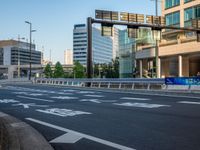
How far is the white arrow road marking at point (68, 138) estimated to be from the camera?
7.46m

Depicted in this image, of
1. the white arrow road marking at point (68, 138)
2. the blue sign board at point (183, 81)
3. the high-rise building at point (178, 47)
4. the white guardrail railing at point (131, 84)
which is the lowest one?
the white arrow road marking at point (68, 138)

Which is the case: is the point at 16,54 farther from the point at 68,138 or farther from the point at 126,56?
the point at 68,138

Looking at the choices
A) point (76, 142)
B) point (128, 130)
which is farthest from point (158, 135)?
point (76, 142)

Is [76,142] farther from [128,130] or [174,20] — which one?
[174,20]

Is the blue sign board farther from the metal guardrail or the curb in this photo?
the curb

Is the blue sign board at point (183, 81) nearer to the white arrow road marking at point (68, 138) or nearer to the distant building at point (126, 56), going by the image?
the white arrow road marking at point (68, 138)

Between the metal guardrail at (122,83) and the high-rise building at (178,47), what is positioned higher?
the high-rise building at (178,47)


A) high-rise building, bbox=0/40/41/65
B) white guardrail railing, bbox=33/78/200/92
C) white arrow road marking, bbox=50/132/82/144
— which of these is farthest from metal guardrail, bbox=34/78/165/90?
high-rise building, bbox=0/40/41/65

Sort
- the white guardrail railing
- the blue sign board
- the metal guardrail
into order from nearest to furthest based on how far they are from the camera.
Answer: the blue sign board
the white guardrail railing
the metal guardrail

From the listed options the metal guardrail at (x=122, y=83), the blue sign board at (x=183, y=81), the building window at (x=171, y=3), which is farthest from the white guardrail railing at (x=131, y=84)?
the building window at (x=171, y=3)

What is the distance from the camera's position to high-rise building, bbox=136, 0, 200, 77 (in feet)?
193

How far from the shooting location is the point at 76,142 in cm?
731

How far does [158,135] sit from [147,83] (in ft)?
72.8

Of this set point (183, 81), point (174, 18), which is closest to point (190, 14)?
point (174, 18)
